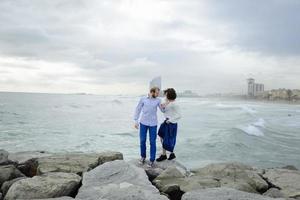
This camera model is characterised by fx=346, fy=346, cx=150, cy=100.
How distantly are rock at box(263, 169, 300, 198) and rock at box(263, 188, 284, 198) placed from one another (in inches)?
2.8

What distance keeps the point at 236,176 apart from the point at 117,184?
102 inches

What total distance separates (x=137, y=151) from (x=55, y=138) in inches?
249

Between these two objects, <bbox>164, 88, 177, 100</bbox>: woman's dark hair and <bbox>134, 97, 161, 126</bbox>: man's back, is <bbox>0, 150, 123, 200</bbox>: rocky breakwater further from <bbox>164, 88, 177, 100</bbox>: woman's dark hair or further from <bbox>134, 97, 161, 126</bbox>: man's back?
<bbox>164, 88, 177, 100</bbox>: woman's dark hair

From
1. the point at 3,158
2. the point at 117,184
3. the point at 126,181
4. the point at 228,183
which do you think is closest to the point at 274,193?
the point at 228,183

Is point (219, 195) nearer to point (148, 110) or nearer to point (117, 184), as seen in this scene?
point (117, 184)

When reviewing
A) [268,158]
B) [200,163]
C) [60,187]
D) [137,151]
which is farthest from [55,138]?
[60,187]

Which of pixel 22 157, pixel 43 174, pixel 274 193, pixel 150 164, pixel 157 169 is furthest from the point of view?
pixel 22 157

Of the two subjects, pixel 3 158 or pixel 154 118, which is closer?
pixel 154 118


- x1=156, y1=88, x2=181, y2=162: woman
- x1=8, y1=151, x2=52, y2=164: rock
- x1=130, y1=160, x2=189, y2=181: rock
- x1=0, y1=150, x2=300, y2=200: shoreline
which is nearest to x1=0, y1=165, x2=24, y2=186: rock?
x1=0, y1=150, x2=300, y2=200: shoreline

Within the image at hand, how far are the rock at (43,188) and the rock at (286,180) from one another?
149 inches

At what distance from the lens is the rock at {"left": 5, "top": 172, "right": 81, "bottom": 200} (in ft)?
17.8

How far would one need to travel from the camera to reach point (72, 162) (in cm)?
727

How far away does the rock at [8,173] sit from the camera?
6.68 metres

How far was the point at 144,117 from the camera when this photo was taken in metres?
7.42
